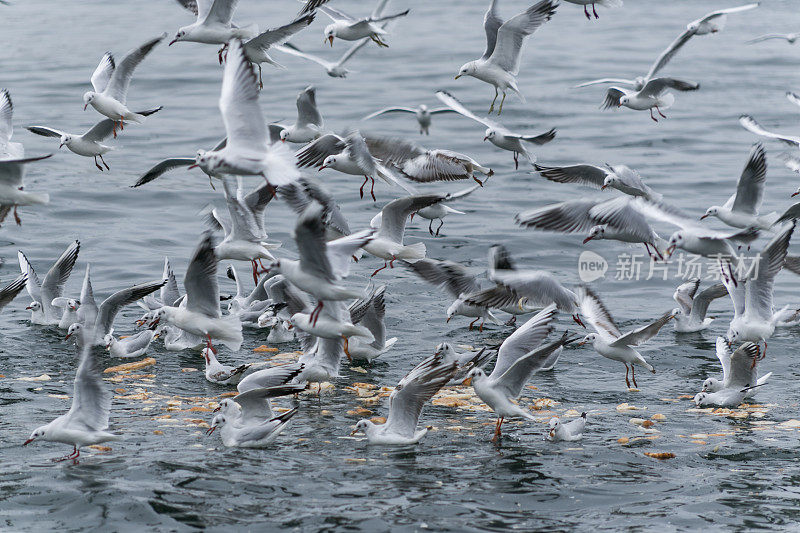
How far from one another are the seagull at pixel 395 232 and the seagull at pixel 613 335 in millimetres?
2187

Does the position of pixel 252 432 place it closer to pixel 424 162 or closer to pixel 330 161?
pixel 330 161

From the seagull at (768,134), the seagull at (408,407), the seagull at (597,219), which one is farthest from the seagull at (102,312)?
the seagull at (768,134)

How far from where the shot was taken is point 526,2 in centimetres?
4103

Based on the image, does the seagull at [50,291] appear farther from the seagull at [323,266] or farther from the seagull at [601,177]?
the seagull at [601,177]

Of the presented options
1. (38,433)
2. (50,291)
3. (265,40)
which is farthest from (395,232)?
(50,291)

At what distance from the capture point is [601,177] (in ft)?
46.2

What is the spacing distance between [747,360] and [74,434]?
292 inches

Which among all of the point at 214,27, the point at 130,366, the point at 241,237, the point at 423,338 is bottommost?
the point at 423,338

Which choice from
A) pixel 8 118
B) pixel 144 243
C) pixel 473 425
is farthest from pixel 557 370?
pixel 144 243

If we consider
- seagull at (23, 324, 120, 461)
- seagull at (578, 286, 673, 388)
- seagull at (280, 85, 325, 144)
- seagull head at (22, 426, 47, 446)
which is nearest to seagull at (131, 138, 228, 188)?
seagull at (280, 85, 325, 144)

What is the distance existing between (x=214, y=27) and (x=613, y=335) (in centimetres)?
623

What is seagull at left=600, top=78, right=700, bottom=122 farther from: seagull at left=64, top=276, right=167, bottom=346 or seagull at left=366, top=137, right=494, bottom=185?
seagull at left=64, top=276, right=167, bottom=346

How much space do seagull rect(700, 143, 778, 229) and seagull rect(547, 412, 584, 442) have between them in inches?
156

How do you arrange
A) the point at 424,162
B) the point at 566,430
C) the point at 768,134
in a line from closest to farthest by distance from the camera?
the point at 566,430
the point at 424,162
the point at 768,134
